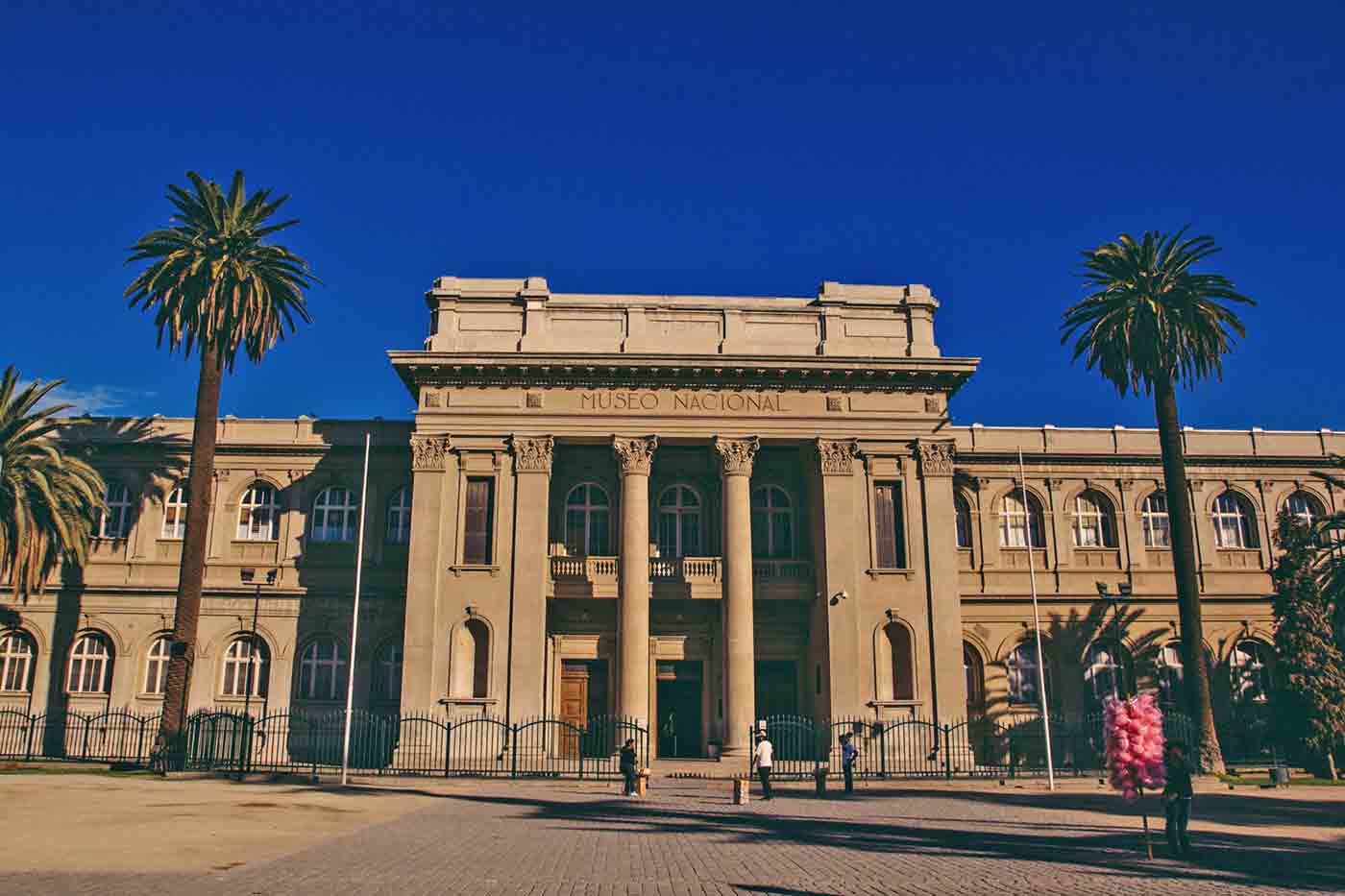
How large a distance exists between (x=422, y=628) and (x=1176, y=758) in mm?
25303

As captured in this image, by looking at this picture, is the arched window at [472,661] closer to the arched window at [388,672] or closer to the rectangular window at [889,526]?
the arched window at [388,672]

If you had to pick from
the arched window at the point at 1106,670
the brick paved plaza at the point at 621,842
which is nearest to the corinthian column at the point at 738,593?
the brick paved plaza at the point at 621,842

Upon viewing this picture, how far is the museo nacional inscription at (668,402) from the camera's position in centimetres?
3812

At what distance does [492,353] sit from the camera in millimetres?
37438

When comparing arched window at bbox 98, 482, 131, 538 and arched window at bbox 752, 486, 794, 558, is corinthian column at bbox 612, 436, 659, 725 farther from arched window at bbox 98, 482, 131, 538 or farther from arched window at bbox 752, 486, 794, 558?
arched window at bbox 98, 482, 131, 538

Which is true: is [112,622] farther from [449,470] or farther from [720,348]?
[720,348]

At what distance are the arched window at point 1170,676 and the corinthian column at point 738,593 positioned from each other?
16.8 metres

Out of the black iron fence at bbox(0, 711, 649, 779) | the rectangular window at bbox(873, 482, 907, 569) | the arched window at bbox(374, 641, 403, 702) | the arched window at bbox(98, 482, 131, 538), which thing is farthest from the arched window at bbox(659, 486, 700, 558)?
the arched window at bbox(98, 482, 131, 538)

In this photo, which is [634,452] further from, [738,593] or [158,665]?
[158,665]

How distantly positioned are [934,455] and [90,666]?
33072 mm

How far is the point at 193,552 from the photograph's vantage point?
112 feet

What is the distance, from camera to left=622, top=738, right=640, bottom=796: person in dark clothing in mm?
26859

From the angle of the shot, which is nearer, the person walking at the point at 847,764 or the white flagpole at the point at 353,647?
the person walking at the point at 847,764

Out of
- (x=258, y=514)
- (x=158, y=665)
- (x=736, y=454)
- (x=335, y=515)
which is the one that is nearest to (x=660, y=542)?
(x=736, y=454)
